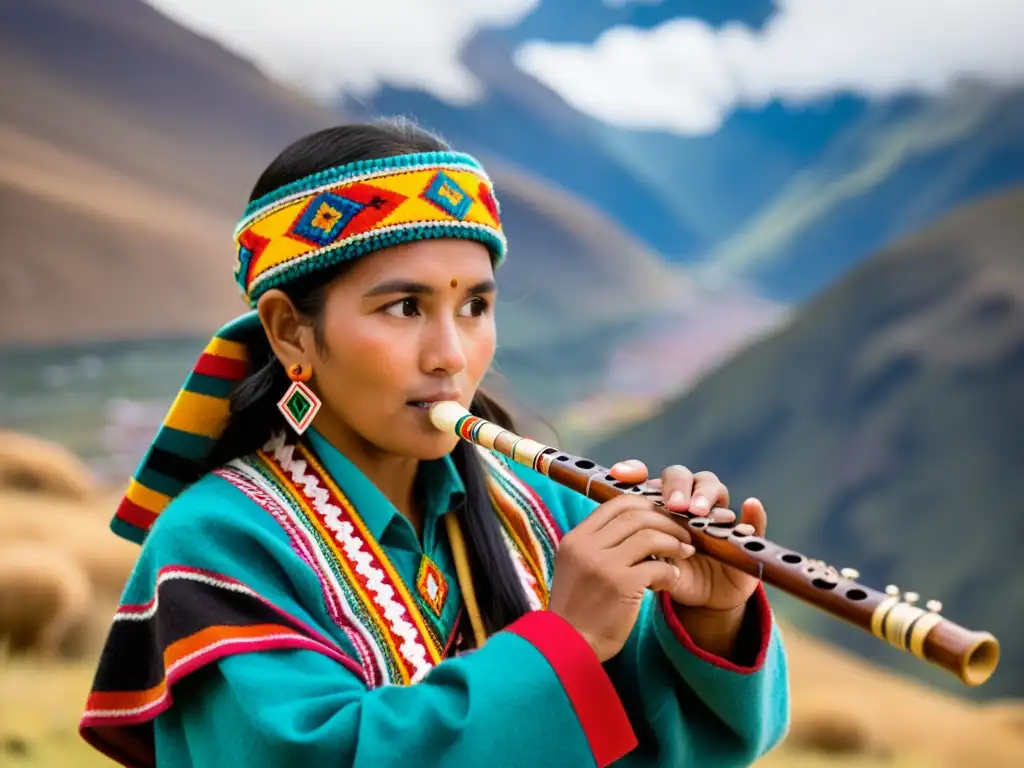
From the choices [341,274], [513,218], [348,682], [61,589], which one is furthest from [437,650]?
[513,218]

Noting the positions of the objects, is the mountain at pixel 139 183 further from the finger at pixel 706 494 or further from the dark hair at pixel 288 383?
the finger at pixel 706 494

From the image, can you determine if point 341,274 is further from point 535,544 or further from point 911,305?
point 911,305

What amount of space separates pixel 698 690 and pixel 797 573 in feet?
1.08

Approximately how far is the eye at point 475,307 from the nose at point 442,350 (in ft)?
0.22

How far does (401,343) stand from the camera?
1.49 m

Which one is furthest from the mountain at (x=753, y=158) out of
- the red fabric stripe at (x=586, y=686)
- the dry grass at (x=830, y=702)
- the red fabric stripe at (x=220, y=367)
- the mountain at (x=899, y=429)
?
the red fabric stripe at (x=586, y=686)

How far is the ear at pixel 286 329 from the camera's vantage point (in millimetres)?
1565

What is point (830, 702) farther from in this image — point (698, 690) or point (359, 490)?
point (359, 490)

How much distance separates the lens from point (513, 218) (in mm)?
4508

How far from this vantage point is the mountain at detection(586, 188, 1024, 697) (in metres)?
3.93

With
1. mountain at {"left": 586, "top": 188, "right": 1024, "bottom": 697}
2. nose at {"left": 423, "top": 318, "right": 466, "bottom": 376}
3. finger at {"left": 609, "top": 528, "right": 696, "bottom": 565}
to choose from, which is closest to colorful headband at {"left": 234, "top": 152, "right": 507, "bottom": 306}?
nose at {"left": 423, "top": 318, "right": 466, "bottom": 376}

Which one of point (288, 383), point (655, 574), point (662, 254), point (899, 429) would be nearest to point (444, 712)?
point (655, 574)

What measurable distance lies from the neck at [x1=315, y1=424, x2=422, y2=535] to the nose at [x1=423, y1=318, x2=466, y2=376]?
177 mm

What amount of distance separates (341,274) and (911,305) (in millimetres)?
3329
